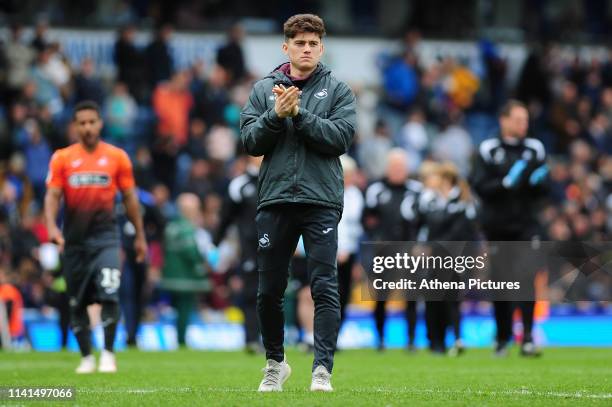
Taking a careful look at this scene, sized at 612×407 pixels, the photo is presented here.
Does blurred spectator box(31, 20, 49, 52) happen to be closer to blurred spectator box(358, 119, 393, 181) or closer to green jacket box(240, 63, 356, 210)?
blurred spectator box(358, 119, 393, 181)

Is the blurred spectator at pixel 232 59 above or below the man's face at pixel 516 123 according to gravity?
above

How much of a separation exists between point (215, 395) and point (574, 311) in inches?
600

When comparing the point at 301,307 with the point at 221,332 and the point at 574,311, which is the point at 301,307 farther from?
the point at 574,311

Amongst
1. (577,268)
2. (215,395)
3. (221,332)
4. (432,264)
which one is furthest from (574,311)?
(215,395)

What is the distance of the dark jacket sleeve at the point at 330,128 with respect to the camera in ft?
30.1

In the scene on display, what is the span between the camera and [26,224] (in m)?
21.5

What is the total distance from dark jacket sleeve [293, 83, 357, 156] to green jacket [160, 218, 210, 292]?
11.9 meters

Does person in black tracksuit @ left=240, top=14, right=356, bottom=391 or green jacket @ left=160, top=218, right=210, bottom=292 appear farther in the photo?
green jacket @ left=160, top=218, right=210, bottom=292

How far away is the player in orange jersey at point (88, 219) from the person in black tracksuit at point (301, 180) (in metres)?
3.77

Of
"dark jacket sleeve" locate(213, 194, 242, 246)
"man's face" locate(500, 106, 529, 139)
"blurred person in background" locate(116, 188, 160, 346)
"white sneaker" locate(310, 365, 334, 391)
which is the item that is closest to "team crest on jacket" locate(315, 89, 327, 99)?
"white sneaker" locate(310, 365, 334, 391)

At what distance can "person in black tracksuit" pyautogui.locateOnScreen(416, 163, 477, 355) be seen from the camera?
17469mm

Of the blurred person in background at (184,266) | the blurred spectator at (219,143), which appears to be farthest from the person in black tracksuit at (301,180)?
the blurred spectator at (219,143)

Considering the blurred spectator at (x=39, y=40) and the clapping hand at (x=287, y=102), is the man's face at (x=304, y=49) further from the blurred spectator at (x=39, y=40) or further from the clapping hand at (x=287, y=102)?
the blurred spectator at (x=39, y=40)

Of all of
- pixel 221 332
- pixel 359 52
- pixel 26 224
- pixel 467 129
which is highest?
pixel 359 52
